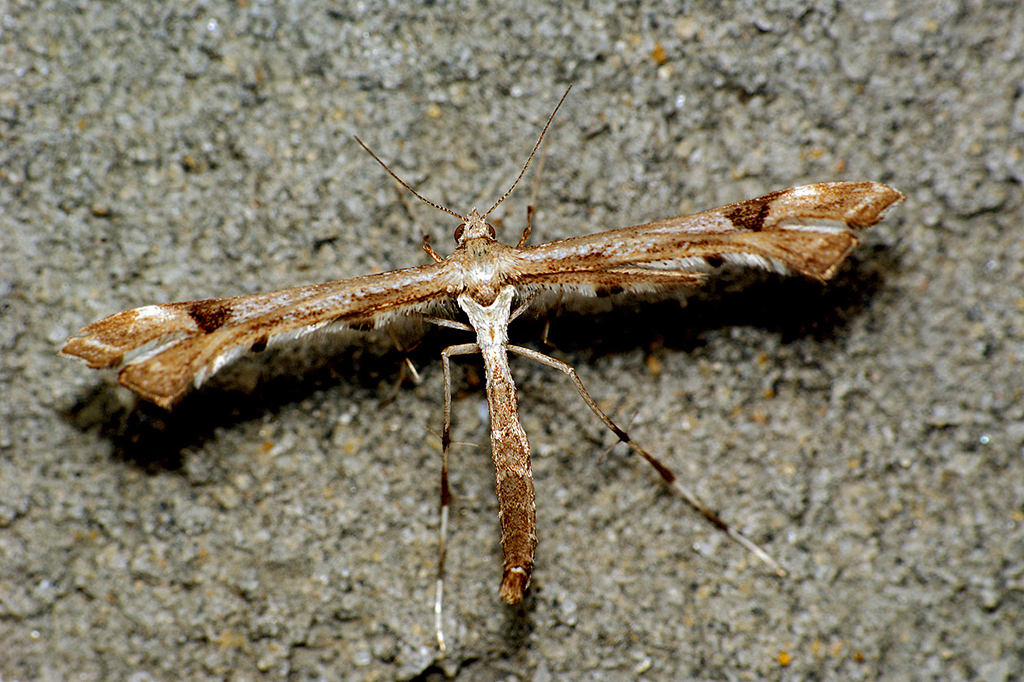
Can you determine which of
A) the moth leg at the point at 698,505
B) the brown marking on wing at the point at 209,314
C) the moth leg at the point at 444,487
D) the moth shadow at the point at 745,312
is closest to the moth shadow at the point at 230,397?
the moth leg at the point at 444,487

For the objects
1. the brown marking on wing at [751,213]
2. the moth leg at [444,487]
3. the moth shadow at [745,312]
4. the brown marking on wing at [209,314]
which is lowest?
the moth leg at [444,487]

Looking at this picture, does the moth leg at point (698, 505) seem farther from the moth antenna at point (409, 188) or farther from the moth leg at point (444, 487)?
the moth antenna at point (409, 188)

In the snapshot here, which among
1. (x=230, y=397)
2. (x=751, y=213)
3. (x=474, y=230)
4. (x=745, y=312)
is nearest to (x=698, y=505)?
(x=745, y=312)

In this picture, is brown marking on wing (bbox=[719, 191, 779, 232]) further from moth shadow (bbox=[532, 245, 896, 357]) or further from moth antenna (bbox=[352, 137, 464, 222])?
moth antenna (bbox=[352, 137, 464, 222])

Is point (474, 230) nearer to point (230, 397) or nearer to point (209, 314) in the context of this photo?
point (209, 314)

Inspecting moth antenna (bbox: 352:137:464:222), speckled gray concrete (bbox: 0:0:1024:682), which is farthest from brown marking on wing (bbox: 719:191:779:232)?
moth antenna (bbox: 352:137:464:222)
